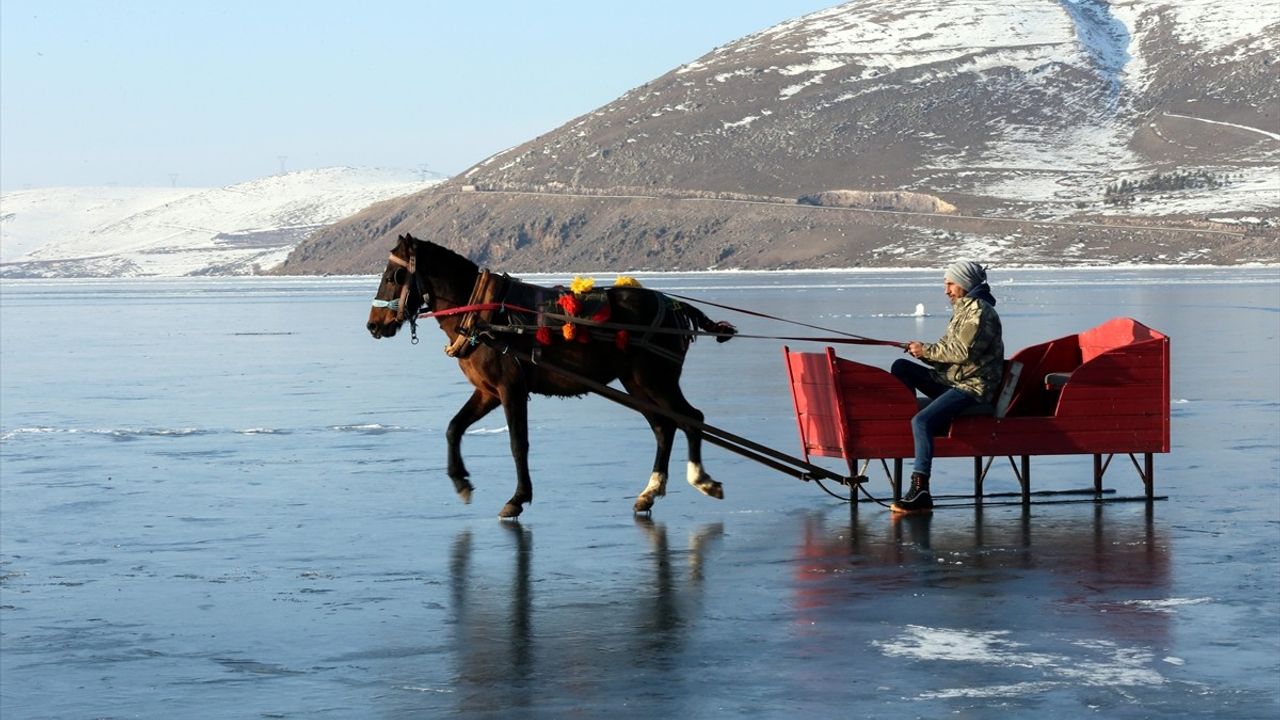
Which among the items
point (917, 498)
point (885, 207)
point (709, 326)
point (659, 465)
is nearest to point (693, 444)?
point (659, 465)

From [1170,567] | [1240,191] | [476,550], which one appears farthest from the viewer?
[1240,191]

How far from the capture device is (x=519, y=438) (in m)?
11.6

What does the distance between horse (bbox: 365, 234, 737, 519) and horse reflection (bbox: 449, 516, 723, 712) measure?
1540 millimetres

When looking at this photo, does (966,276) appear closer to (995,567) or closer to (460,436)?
(995,567)

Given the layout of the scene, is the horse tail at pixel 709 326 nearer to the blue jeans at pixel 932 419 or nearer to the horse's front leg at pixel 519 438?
the horse's front leg at pixel 519 438

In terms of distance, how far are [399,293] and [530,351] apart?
3.04 feet

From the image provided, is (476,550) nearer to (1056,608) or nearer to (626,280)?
(626,280)

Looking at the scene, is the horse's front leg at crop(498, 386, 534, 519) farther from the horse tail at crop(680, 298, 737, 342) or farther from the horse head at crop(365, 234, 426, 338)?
the horse tail at crop(680, 298, 737, 342)

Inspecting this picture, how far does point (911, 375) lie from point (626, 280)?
1963mm

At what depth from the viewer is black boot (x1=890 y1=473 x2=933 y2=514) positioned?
1118cm

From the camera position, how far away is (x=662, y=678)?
23.0 feet

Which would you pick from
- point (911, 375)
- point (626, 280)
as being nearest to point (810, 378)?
point (911, 375)

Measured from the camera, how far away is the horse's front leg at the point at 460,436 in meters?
11.9

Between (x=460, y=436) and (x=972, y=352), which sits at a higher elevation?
(x=972, y=352)
